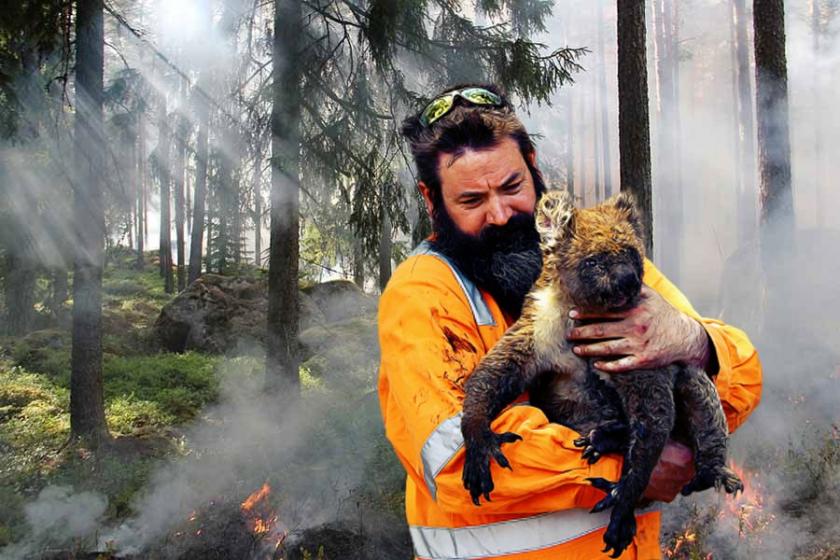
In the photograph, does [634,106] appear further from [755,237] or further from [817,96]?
[817,96]

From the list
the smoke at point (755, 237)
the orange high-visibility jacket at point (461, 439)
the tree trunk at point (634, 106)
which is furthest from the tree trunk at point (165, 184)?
the orange high-visibility jacket at point (461, 439)

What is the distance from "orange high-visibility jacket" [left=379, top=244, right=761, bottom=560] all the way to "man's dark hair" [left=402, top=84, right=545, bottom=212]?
12.2 inches

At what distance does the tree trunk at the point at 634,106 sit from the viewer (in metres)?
6.89

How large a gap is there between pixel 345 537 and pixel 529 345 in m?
6.26

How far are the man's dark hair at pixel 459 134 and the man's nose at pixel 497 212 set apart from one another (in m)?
0.19

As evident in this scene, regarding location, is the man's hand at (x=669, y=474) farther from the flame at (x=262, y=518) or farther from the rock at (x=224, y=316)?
the rock at (x=224, y=316)

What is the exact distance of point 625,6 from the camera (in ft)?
23.0

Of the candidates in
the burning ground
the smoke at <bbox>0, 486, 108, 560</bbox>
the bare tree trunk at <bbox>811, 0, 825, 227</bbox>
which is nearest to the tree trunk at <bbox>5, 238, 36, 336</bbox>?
the burning ground

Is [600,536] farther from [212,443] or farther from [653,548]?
[212,443]

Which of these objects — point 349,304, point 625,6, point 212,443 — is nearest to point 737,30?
point 349,304

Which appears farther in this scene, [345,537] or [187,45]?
[187,45]

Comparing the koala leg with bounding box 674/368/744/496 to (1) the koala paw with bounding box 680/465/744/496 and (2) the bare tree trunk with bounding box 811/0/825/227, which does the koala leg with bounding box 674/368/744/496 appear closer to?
(1) the koala paw with bounding box 680/465/744/496

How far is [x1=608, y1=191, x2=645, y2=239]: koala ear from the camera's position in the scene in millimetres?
2039

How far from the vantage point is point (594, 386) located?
6.25ft
